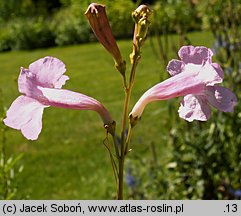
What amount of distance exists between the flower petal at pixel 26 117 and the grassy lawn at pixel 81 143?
1.53 meters

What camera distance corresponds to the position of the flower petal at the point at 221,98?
3.39 feet

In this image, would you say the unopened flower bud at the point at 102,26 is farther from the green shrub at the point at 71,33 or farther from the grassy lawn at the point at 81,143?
the green shrub at the point at 71,33

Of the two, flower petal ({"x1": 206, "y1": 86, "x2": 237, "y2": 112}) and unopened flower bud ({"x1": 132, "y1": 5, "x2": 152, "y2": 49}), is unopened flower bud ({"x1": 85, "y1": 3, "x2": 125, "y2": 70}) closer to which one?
unopened flower bud ({"x1": 132, "y1": 5, "x2": 152, "y2": 49})

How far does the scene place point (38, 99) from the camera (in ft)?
3.48

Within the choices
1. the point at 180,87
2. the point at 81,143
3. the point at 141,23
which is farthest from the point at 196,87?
the point at 81,143

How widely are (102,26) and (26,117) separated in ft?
0.78

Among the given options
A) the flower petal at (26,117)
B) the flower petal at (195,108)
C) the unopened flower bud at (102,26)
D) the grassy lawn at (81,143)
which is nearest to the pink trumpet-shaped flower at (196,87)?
the flower petal at (195,108)

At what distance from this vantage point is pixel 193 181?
10.9 ft

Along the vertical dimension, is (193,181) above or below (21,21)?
above

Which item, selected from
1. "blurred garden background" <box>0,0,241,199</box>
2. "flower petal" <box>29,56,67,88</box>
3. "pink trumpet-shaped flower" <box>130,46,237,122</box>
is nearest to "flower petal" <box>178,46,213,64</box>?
"pink trumpet-shaped flower" <box>130,46,237,122</box>

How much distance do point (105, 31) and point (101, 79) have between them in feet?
26.4

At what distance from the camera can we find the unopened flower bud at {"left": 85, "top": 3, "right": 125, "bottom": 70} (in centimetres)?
104
